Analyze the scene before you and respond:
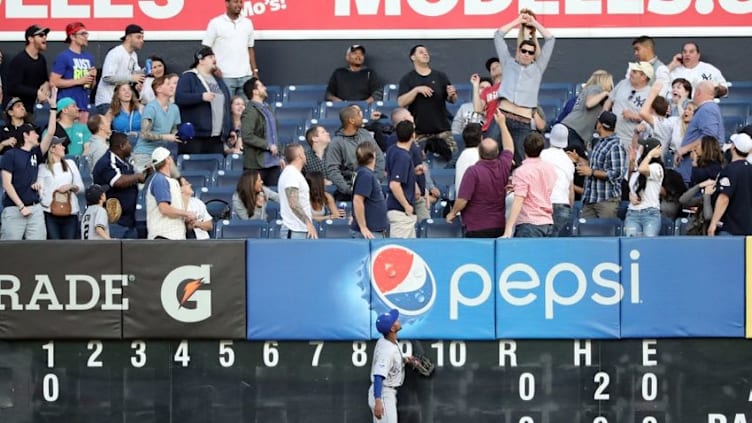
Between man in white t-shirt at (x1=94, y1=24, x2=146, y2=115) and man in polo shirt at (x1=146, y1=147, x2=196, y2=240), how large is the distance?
4317mm

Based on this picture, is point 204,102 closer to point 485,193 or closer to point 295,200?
point 295,200

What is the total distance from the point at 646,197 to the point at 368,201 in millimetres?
2629

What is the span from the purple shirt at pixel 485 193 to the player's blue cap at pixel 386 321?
1.57m

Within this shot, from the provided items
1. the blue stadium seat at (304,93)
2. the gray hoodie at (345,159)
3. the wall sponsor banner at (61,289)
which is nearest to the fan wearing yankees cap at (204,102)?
the blue stadium seat at (304,93)

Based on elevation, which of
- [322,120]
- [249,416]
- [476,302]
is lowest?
[249,416]

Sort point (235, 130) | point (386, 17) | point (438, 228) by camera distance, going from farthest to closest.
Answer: point (386, 17), point (235, 130), point (438, 228)

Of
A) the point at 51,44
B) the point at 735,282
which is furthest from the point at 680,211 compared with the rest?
the point at 51,44

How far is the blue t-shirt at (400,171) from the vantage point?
15.3 m

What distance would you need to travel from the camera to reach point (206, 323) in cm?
1438

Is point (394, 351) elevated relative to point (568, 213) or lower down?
lower down

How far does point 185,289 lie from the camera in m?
14.5

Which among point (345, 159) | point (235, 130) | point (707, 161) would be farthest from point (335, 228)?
point (707, 161)

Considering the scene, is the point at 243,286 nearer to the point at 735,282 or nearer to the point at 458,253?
the point at 458,253

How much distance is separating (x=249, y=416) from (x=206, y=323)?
887 millimetres
